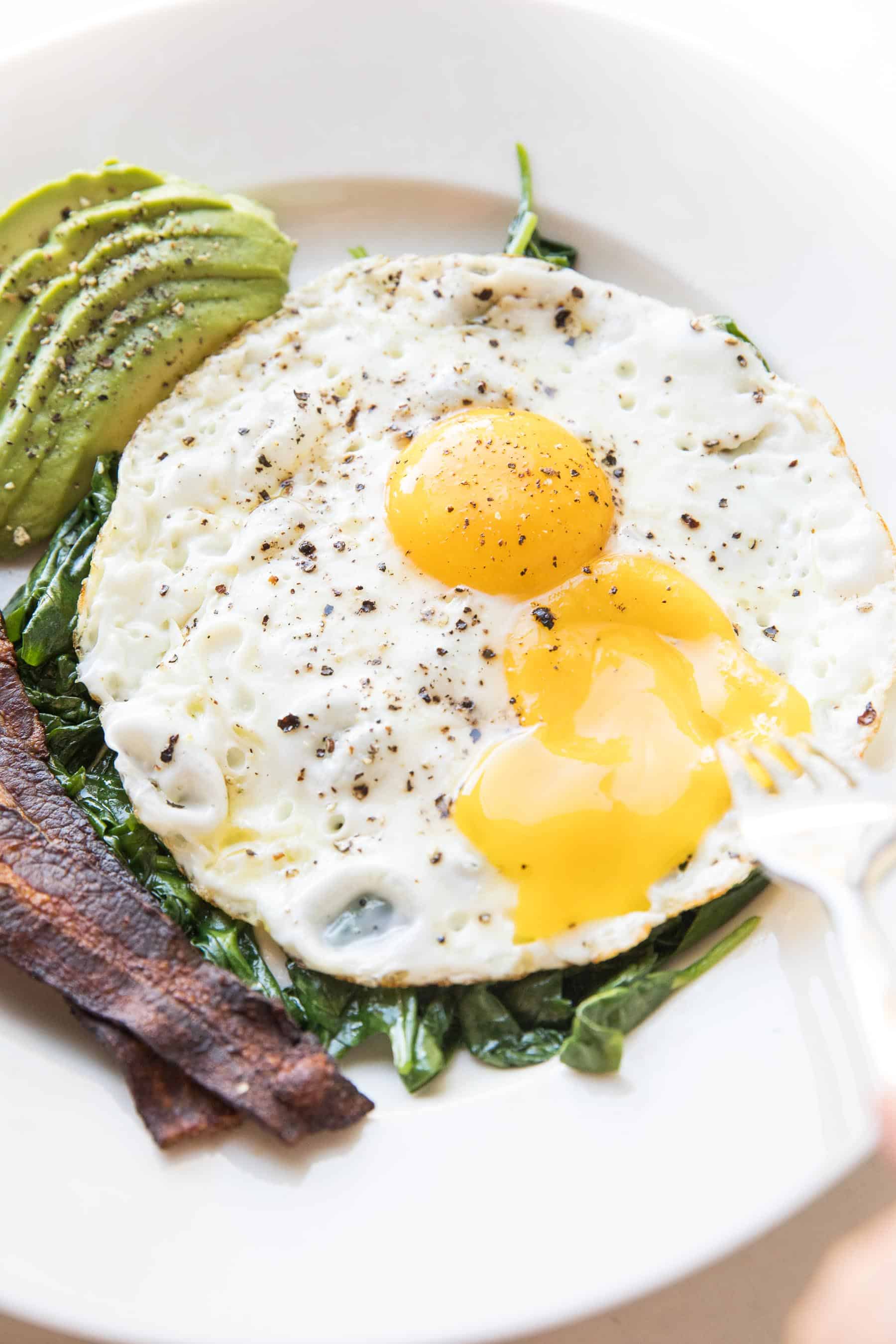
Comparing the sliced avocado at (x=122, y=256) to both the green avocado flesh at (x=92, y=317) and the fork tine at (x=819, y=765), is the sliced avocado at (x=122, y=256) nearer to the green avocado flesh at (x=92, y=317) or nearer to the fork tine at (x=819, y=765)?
the green avocado flesh at (x=92, y=317)

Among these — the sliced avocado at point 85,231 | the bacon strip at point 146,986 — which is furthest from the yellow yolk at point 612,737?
the sliced avocado at point 85,231

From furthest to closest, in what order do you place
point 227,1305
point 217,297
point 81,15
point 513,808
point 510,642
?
point 81,15, point 217,297, point 510,642, point 513,808, point 227,1305

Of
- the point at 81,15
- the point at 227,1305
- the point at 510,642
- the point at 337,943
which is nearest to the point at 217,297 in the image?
the point at 510,642

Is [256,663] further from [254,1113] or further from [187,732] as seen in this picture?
[254,1113]

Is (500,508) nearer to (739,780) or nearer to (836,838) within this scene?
(739,780)

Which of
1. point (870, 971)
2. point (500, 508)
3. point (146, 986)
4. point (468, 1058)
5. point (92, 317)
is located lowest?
point (468, 1058)

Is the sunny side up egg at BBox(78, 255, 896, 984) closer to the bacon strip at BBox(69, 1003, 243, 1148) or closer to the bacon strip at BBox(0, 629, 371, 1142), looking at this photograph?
the bacon strip at BBox(0, 629, 371, 1142)

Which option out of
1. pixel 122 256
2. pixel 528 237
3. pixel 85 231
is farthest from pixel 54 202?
pixel 528 237
